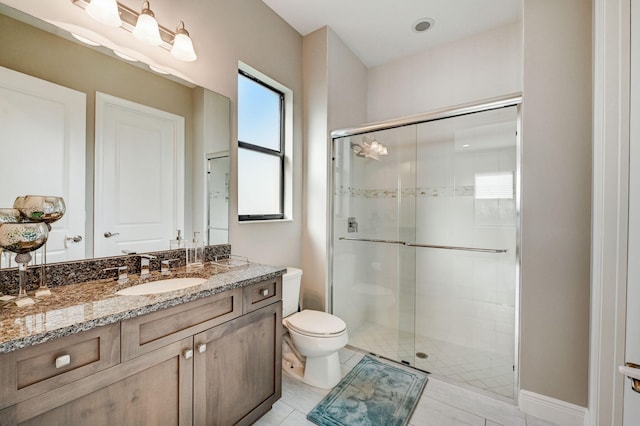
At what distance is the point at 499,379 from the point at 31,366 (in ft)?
8.17

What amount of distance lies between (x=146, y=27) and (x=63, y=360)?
5.01 feet

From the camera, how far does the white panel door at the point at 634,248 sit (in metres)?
0.78

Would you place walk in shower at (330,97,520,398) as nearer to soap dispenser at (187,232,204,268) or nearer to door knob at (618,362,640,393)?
soap dispenser at (187,232,204,268)

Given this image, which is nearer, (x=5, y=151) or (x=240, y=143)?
(x=5, y=151)

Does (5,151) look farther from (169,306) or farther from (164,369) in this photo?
(164,369)

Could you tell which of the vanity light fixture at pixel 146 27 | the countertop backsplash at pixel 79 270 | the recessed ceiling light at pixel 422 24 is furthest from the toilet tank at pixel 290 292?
the recessed ceiling light at pixel 422 24

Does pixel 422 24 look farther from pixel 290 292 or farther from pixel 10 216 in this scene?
pixel 10 216

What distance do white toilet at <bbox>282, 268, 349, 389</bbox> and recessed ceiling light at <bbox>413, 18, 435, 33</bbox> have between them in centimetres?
240

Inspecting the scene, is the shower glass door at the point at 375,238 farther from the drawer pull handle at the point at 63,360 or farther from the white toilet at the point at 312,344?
the drawer pull handle at the point at 63,360

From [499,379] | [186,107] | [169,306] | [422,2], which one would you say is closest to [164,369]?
[169,306]

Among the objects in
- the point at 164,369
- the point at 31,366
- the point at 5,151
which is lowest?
the point at 164,369

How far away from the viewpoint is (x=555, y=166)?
61.1 inches

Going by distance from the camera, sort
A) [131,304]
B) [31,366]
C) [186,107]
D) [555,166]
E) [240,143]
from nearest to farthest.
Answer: [31,366] → [131,304] → [555,166] → [186,107] → [240,143]

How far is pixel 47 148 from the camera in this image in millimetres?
1154
